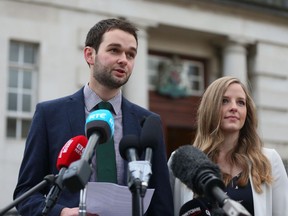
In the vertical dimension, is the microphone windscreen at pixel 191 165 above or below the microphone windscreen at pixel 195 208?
above

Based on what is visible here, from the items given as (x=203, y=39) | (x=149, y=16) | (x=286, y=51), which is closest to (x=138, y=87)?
(x=149, y=16)

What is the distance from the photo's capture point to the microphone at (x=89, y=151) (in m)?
3.01

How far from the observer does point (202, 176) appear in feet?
10.8

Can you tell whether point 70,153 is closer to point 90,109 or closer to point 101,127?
point 101,127

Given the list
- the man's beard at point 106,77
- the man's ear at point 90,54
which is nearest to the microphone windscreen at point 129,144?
the man's beard at point 106,77

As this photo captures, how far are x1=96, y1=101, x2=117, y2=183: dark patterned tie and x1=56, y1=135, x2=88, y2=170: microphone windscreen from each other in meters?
0.44

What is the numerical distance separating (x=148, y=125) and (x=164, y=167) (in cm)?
83

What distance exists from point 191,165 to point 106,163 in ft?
2.43

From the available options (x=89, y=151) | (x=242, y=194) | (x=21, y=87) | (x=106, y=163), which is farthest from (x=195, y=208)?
(x=21, y=87)

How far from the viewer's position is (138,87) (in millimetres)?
16188

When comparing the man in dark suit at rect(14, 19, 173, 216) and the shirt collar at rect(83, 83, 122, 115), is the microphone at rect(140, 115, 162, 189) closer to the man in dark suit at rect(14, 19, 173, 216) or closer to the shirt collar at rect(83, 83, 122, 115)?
the man in dark suit at rect(14, 19, 173, 216)

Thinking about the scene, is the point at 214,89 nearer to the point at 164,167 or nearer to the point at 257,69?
the point at 164,167

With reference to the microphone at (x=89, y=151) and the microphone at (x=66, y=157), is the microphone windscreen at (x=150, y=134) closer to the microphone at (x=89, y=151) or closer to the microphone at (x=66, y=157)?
the microphone at (x=89, y=151)

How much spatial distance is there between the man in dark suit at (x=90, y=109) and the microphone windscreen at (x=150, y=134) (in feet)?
1.90
